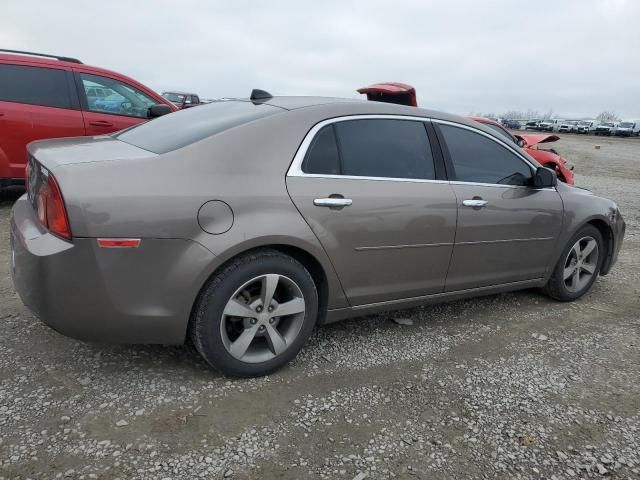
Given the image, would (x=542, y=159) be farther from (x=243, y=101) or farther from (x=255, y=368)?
(x=255, y=368)

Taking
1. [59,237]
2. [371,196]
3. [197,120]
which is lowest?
[59,237]

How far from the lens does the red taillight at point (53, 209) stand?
7.22 ft

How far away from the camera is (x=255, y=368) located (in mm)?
2680

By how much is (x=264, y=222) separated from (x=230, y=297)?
414mm

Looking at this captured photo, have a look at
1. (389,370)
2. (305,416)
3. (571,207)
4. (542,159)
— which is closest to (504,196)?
(571,207)

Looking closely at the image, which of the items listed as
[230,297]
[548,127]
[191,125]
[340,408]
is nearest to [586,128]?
[548,127]

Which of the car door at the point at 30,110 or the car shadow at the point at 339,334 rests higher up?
the car door at the point at 30,110

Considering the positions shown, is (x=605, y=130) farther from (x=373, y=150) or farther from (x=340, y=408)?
(x=340, y=408)

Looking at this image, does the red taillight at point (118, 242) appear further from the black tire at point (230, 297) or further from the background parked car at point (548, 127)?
the background parked car at point (548, 127)

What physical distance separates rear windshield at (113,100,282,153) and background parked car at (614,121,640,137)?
56.3 metres

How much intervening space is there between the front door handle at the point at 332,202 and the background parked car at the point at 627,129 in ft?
185

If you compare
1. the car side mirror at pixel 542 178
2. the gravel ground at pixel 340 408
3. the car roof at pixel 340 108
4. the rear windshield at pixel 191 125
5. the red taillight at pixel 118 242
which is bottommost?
the gravel ground at pixel 340 408

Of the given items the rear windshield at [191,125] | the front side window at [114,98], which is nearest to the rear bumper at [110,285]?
the rear windshield at [191,125]

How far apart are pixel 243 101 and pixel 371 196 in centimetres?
115
